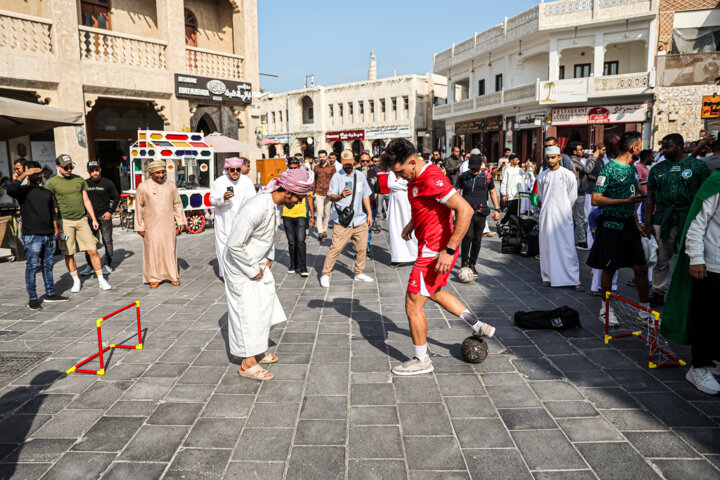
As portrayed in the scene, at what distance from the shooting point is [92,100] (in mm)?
14203

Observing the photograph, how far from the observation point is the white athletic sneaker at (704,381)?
3775 mm

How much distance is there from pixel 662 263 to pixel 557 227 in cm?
148

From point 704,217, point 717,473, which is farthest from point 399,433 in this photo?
point 704,217

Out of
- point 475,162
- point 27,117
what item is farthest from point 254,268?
point 27,117

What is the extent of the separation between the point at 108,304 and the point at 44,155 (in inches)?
465

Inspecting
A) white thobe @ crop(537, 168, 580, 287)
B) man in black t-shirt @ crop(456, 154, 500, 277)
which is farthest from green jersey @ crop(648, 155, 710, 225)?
man in black t-shirt @ crop(456, 154, 500, 277)

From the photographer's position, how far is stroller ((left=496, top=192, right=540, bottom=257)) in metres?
9.48

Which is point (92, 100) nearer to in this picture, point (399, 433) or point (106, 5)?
point (106, 5)

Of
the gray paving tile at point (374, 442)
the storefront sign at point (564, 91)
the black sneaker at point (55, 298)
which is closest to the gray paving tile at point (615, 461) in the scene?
the gray paving tile at point (374, 442)

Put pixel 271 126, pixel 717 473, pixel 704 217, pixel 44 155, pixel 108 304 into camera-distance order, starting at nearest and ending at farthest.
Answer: pixel 717 473
pixel 704 217
pixel 108 304
pixel 44 155
pixel 271 126

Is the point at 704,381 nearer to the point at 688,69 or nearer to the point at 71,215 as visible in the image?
the point at 71,215

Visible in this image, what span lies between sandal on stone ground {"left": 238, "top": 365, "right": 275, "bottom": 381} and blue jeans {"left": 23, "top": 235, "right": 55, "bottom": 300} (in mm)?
4034

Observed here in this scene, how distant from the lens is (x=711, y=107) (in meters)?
24.9

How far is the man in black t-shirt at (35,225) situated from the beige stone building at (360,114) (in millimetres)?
32222
